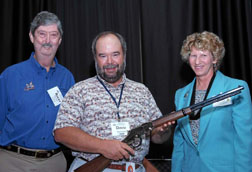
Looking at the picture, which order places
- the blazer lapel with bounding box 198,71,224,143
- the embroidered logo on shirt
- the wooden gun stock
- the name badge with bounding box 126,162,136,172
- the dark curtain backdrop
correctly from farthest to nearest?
the dark curtain backdrop < the embroidered logo on shirt < the blazer lapel with bounding box 198,71,224,143 < the name badge with bounding box 126,162,136,172 < the wooden gun stock

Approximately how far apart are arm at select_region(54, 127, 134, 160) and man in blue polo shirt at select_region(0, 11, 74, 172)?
0.45 metres

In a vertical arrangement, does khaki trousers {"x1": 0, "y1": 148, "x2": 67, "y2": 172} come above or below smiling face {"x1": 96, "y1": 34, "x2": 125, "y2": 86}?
A: below

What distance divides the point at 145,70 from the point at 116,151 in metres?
1.63

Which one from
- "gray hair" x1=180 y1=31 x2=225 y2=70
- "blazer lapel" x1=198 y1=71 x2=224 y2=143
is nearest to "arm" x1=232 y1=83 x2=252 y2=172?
"blazer lapel" x1=198 y1=71 x2=224 y2=143

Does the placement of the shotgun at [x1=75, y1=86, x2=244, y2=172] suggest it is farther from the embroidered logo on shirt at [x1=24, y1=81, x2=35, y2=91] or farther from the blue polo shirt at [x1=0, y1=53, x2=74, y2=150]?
the embroidered logo on shirt at [x1=24, y1=81, x2=35, y2=91]

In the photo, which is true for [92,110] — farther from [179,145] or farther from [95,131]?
[179,145]

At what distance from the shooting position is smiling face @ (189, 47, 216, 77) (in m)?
2.28

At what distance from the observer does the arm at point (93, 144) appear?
177 cm

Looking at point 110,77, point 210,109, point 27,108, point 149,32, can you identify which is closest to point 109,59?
point 110,77

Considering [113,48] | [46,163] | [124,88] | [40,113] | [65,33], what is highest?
[65,33]

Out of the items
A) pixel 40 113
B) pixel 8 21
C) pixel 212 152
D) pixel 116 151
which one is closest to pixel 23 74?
pixel 40 113

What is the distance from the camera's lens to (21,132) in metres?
2.16

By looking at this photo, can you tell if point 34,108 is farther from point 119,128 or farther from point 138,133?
point 138,133

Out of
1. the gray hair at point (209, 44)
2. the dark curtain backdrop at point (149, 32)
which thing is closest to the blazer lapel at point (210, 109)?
the gray hair at point (209, 44)
